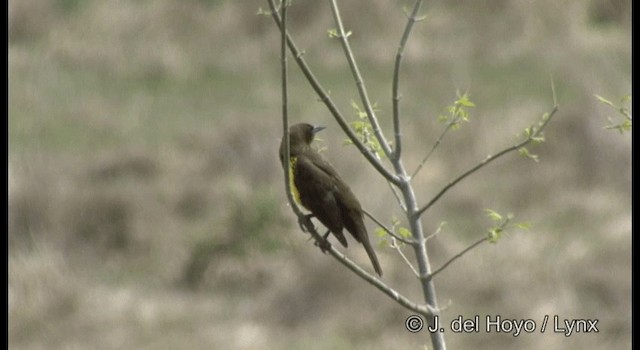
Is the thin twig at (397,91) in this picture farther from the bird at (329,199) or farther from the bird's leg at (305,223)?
the bird at (329,199)

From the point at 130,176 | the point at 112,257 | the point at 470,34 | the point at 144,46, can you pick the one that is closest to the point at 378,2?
the point at 470,34

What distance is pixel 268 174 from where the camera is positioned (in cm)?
1794

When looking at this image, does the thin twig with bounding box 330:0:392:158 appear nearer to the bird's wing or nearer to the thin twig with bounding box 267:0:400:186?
the thin twig with bounding box 267:0:400:186

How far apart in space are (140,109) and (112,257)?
4.93 metres

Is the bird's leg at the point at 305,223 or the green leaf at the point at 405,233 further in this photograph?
the bird's leg at the point at 305,223

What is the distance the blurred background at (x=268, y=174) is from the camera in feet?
48.8

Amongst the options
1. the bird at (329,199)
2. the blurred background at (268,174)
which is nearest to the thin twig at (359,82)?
the bird at (329,199)

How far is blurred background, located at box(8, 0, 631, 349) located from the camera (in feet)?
48.8

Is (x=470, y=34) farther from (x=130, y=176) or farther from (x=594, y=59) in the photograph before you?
(x=130, y=176)

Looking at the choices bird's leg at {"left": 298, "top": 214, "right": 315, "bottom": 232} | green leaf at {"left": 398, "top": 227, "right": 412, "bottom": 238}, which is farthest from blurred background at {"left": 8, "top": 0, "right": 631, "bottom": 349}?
green leaf at {"left": 398, "top": 227, "right": 412, "bottom": 238}

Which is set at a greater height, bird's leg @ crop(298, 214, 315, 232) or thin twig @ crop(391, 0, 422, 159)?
thin twig @ crop(391, 0, 422, 159)

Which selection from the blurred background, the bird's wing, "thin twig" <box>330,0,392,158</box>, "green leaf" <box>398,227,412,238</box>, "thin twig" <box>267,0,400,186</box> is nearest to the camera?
"thin twig" <box>267,0,400,186</box>

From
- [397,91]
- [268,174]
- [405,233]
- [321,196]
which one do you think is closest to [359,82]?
[397,91]

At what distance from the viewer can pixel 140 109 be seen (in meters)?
21.2
